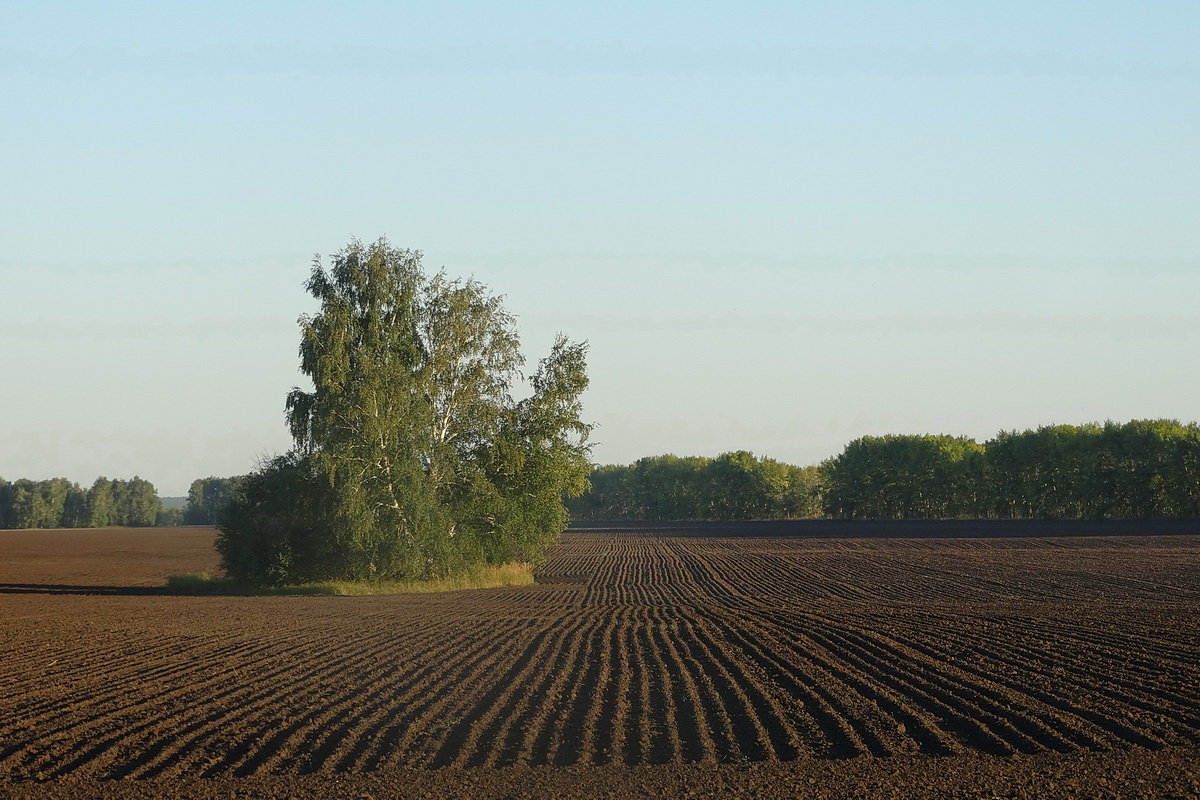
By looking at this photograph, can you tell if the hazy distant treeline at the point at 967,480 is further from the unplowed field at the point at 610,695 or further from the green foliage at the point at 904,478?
the unplowed field at the point at 610,695

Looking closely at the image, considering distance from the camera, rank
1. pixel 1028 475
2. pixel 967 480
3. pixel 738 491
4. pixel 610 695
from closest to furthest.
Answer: pixel 610 695 → pixel 1028 475 → pixel 967 480 → pixel 738 491

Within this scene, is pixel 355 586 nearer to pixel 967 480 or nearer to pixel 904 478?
pixel 967 480

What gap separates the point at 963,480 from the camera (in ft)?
435

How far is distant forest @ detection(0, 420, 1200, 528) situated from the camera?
10906 cm

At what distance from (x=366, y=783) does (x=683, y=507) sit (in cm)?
16965

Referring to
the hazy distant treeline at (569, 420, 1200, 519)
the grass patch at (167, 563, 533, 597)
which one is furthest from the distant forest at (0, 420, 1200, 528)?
the grass patch at (167, 563, 533, 597)

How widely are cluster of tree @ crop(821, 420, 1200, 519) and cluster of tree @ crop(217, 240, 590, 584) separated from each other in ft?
260

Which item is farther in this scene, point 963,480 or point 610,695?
point 963,480

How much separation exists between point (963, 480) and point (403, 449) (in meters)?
101

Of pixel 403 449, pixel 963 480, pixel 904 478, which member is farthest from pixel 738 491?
pixel 403 449

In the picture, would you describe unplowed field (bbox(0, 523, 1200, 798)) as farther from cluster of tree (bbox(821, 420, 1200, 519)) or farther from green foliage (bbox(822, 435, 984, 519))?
green foliage (bbox(822, 435, 984, 519))

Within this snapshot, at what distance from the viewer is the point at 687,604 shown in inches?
1505

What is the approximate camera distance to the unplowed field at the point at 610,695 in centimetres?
1250

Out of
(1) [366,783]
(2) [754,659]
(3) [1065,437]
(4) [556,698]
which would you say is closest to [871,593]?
(2) [754,659]
